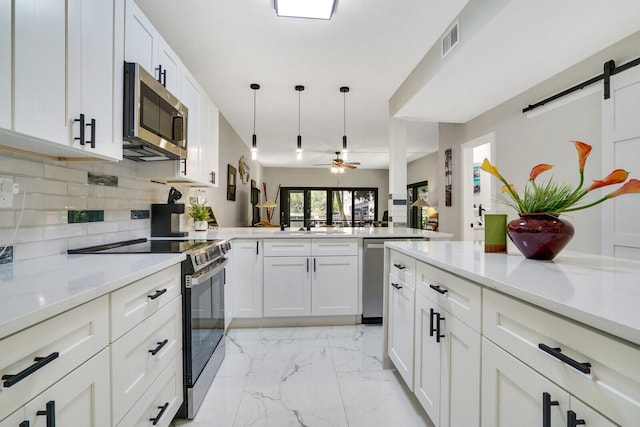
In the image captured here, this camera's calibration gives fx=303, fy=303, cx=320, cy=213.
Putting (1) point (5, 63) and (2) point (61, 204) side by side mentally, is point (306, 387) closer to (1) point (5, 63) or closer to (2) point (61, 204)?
(2) point (61, 204)

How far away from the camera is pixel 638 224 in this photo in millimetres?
2188

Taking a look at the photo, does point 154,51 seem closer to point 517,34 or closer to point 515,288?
point 515,288

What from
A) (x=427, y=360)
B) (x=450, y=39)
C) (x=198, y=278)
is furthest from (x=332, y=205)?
(x=427, y=360)

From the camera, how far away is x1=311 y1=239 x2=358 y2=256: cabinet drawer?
9.82 feet

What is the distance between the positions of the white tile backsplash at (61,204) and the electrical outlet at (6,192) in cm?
2

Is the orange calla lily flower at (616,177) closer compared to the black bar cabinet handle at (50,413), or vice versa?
the black bar cabinet handle at (50,413)

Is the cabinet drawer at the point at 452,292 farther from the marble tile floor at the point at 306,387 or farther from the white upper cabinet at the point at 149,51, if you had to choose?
the white upper cabinet at the point at 149,51

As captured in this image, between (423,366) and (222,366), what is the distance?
1.46 m

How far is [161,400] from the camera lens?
1.38 meters

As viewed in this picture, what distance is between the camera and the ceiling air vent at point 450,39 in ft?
7.67

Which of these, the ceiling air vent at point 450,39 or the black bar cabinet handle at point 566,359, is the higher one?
the ceiling air vent at point 450,39

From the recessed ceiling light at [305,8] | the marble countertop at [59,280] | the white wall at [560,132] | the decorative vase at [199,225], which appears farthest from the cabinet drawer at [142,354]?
the white wall at [560,132]

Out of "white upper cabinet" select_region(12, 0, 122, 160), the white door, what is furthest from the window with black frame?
"white upper cabinet" select_region(12, 0, 122, 160)

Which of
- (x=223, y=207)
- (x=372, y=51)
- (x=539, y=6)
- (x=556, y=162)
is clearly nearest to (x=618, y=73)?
(x=556, y=162)
